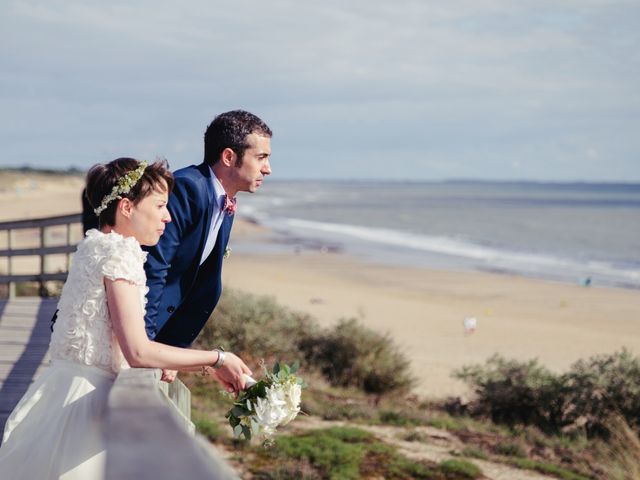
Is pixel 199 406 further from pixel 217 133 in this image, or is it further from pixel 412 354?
pixel 412 354

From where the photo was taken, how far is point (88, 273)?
2746 mm

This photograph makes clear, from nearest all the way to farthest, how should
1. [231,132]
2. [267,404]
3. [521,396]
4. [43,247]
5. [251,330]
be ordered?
1. [267,404]
2. [231,132]
3. [521,396]
4. [251,330]
5. [43,247]

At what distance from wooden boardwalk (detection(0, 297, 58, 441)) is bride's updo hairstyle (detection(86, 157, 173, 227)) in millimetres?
2692

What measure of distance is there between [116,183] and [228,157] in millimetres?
703

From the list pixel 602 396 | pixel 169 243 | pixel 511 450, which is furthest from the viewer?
pixel 602 396

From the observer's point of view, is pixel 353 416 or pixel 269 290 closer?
pixel 353 416

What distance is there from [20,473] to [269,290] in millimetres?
20595

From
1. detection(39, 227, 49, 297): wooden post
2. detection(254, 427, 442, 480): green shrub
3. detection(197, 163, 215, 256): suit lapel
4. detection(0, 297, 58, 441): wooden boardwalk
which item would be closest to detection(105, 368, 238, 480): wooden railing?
detection(197, 163, 215, 256): suit lapel

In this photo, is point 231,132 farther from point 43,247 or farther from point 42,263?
point 42,263

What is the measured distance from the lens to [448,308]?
2150cm

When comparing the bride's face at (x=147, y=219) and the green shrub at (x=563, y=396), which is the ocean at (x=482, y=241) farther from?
the bride's face at (x=147, y=219)

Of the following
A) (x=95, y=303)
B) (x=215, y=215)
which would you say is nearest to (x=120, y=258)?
(x=95, y=303)

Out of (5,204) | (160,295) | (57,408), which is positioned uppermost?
(160,295)

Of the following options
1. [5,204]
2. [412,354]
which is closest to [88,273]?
[412,354]
